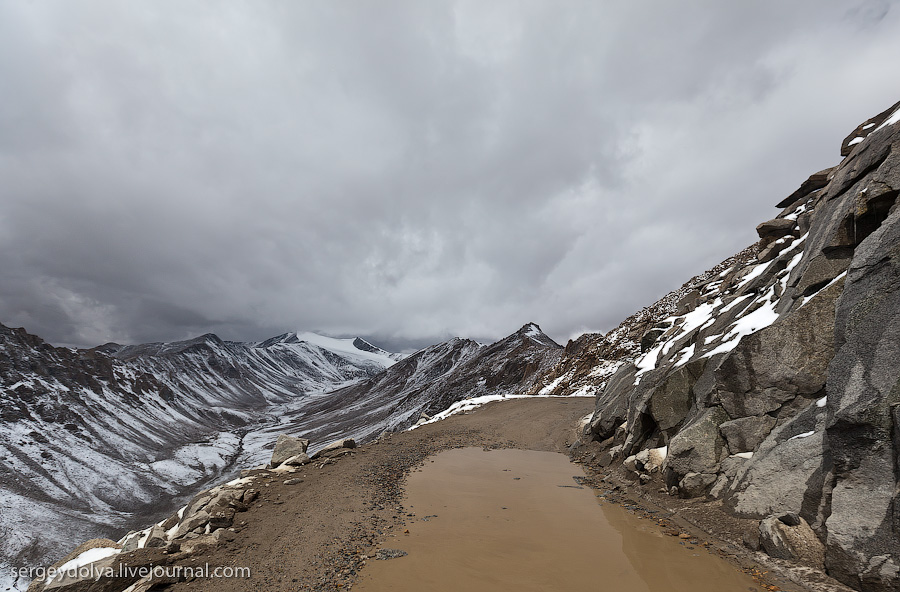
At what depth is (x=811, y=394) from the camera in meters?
11.0

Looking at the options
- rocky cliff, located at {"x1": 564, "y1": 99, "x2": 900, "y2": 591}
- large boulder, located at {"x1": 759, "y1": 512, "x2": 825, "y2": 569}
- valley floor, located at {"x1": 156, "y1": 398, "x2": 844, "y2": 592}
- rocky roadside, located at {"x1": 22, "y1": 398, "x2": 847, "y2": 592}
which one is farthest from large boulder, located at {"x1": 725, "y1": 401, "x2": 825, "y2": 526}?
valley floor, located at {"x1": 156, "y1": 398, "x2": 844, "y2": 592}

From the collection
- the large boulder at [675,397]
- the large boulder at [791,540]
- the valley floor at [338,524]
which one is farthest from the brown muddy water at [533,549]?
the large boulder at [675,397]

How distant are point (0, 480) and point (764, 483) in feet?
733

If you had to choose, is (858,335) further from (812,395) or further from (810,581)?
(810,581)

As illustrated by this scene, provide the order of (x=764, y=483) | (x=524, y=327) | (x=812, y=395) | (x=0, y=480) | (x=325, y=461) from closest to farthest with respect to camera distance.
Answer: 1. (x=764, y=483)
2. (x=812, y=395)
3. (x=325, y=461)
4. (x=0, y=480)
5. (x=524, y=327)

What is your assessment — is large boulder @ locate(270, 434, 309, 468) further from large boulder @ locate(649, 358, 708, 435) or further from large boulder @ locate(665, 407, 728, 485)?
large boulder @ locate(649, 358, 708, 435)

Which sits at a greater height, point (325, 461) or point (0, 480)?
point (0, 480)

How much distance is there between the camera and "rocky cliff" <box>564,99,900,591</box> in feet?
25.3

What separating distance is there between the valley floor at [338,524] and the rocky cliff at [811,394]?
123cm

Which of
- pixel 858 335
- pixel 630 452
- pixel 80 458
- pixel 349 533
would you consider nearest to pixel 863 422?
pixel 858 335

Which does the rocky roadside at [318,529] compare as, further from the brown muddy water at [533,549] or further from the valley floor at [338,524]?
the brown muddy water at [533,549]

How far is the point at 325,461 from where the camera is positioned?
19.1m

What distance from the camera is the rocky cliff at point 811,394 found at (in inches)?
303

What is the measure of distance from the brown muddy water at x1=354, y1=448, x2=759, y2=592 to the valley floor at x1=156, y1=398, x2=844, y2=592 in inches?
21.6
